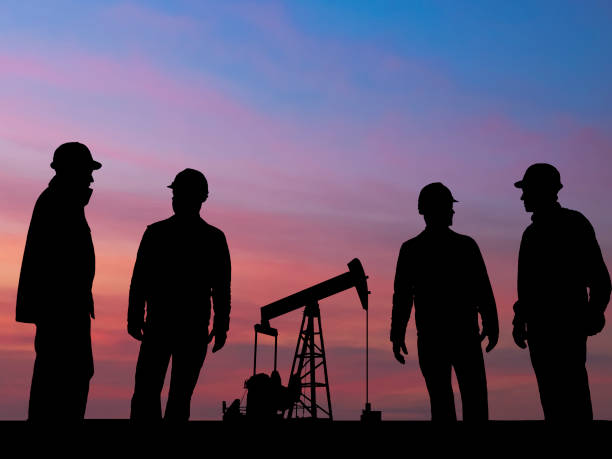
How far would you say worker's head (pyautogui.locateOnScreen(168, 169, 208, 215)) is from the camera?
7895 mm

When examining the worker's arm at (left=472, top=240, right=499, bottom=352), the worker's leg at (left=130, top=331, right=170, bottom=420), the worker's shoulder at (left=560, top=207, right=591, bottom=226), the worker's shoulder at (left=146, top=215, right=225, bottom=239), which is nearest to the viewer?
the worker's shoulder at (left=560, top=207, right=591, bottom=226)

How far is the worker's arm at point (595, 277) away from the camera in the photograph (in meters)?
7.42

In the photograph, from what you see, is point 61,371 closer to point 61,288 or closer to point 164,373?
point 61,288

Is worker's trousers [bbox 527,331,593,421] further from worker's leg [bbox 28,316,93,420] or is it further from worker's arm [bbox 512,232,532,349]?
worker's leg [bbox 28,316,93,420]

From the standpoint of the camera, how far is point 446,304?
796 centimetres

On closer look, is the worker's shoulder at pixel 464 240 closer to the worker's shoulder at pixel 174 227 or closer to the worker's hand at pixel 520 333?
the worker's hand at pixel 520 333

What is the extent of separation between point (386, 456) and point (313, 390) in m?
21.2

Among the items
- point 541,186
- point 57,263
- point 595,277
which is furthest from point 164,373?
point 595,277

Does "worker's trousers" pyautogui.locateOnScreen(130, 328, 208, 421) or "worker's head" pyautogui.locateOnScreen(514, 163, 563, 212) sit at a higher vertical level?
"worker's head" pyautogui.locateOnScreen(514, 163, 563, 212)

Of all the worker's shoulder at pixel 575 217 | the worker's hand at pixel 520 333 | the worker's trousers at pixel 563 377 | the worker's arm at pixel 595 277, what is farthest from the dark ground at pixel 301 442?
the worker's shoulder at pixel 575 217

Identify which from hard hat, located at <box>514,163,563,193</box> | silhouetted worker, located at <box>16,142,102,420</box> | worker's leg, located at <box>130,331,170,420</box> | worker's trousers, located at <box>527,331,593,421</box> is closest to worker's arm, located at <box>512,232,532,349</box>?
worker's trousers, located at <box>527,331,593,421</box>

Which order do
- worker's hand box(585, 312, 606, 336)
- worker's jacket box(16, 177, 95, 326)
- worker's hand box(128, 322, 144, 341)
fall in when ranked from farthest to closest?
worker's hand box(128, 322, 144, 341)
worker's hand box(585, 312, 606, 336)
worker's jacket box(16, 177, 95, 326)

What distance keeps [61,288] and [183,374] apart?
1526 mm

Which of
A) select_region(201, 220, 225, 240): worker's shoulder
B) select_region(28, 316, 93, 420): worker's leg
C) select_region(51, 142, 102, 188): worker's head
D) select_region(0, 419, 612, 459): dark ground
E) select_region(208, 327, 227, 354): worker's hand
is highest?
select_region(51, 142, 102, 188): worker's head
